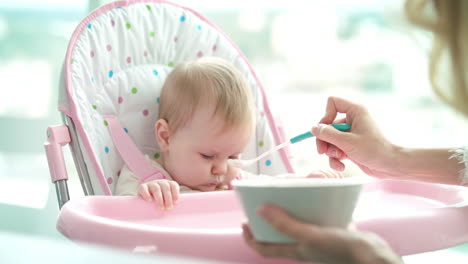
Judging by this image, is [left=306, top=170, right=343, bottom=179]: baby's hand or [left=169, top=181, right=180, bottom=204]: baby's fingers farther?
[left=306, top=170, right=343, bottom=179]: baby's hand

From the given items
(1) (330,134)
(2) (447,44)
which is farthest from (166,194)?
(2) (447,44)

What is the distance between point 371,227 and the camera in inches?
28.8

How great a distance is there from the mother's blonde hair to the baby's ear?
24.9 inches

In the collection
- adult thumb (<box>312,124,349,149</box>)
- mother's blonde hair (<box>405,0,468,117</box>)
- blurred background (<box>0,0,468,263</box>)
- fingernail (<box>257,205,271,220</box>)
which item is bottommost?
blurred background (<box>0,0,468,263</box>)

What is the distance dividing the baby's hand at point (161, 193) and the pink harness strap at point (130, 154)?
195 mm

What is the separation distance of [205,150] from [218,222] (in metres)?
0.21

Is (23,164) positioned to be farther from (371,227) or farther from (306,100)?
(371,227)

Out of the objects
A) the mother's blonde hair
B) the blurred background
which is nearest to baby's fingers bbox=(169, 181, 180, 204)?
the mother's blonde hair

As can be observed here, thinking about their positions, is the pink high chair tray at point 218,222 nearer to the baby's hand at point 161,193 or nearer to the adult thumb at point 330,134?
the baby's hand at point 161,193

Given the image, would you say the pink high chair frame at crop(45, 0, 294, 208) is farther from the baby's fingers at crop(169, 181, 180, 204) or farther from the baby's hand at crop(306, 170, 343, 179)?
the baby's hand at crop(306, 170, 343, 179)

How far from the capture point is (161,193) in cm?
93

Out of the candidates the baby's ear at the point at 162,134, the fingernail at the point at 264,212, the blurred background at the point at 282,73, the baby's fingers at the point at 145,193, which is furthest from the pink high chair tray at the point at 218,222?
the blurred background at the point at 282,73

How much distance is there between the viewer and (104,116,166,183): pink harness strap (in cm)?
114

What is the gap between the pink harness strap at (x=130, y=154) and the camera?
1.14 metres
